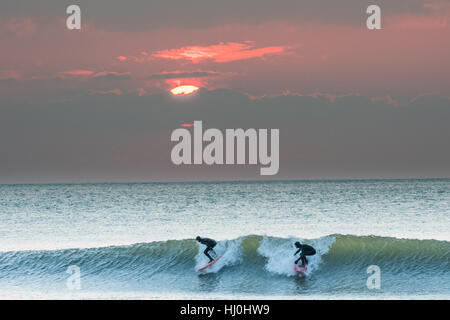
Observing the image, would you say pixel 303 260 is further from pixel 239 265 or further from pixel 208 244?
pixel 208 244

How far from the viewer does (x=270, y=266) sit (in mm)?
17969

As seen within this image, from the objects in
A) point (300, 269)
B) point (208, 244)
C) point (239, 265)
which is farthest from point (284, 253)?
point (208, 244)

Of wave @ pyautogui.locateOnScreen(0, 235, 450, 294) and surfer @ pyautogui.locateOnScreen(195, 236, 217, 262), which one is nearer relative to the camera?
wave @ pyautogui.locateOnScreen(0, 235, 450, 294)

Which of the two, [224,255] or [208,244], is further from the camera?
[224,255]

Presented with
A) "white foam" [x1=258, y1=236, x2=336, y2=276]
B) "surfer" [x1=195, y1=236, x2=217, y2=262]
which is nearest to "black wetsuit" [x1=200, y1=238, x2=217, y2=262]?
"surfer" [x1=195, y1=236, x2=217, y2=262]

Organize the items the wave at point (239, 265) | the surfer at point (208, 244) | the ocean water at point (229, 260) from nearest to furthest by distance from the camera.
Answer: the ocean water at point (229, 260)
the wave at point (239, 265)
the surfer at point (208, 244)

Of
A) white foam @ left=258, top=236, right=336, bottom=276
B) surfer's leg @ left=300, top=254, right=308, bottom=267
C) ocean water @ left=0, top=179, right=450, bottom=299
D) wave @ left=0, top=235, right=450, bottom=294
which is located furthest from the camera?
white foam @ left=258, top=236, right=336, bottom=276

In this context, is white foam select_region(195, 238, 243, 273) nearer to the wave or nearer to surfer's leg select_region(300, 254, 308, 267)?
the wave

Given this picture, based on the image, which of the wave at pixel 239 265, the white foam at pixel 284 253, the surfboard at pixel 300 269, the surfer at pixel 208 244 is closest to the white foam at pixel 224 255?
the wave at pixel 239 265

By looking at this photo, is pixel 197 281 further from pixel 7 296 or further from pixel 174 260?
pixel 7 296

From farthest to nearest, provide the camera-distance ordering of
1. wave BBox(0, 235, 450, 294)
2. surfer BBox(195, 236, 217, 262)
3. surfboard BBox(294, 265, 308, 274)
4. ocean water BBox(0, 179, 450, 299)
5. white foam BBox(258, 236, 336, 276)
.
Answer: surfer BBox(195, 236, 217, 262), white foam BBox(258, 236, 336, 276), surfboard BBox(294, 265, 308, 274), wave BBox(0, 235, 450, 294), ocean water BBox(0, 179, 450, 299)

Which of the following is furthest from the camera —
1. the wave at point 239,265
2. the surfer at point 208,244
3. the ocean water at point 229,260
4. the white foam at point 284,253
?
the surfer at point 208,244

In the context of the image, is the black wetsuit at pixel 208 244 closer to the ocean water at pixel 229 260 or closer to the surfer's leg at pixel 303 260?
the ocean water at pixel 229 260
